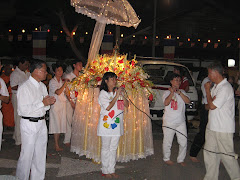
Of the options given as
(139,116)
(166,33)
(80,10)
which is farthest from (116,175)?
(166,33)

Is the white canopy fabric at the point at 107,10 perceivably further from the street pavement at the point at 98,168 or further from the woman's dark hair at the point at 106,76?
the street pavement at the point at 98,168

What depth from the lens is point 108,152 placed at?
5859mm

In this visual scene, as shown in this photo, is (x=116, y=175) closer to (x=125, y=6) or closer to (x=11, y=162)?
(x=11, y=162)

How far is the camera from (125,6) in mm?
7523

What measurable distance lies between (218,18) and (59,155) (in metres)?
22.2

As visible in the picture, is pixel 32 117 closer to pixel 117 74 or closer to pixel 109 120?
pixel 109 120

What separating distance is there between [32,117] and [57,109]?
2.44m

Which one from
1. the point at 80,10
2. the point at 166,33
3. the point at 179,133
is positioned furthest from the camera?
the point at 166,33

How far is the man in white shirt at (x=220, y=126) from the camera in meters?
5.27

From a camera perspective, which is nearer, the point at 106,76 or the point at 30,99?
the point at 30,99

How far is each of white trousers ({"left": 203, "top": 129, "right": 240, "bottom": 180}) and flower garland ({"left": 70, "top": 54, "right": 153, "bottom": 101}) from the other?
5.67ft

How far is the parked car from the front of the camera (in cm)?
981

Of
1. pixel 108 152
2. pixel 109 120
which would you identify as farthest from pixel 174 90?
pixel 108 152

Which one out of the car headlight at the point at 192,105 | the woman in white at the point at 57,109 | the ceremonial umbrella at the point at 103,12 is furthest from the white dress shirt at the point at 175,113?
the car headlight at the point at 192,105
